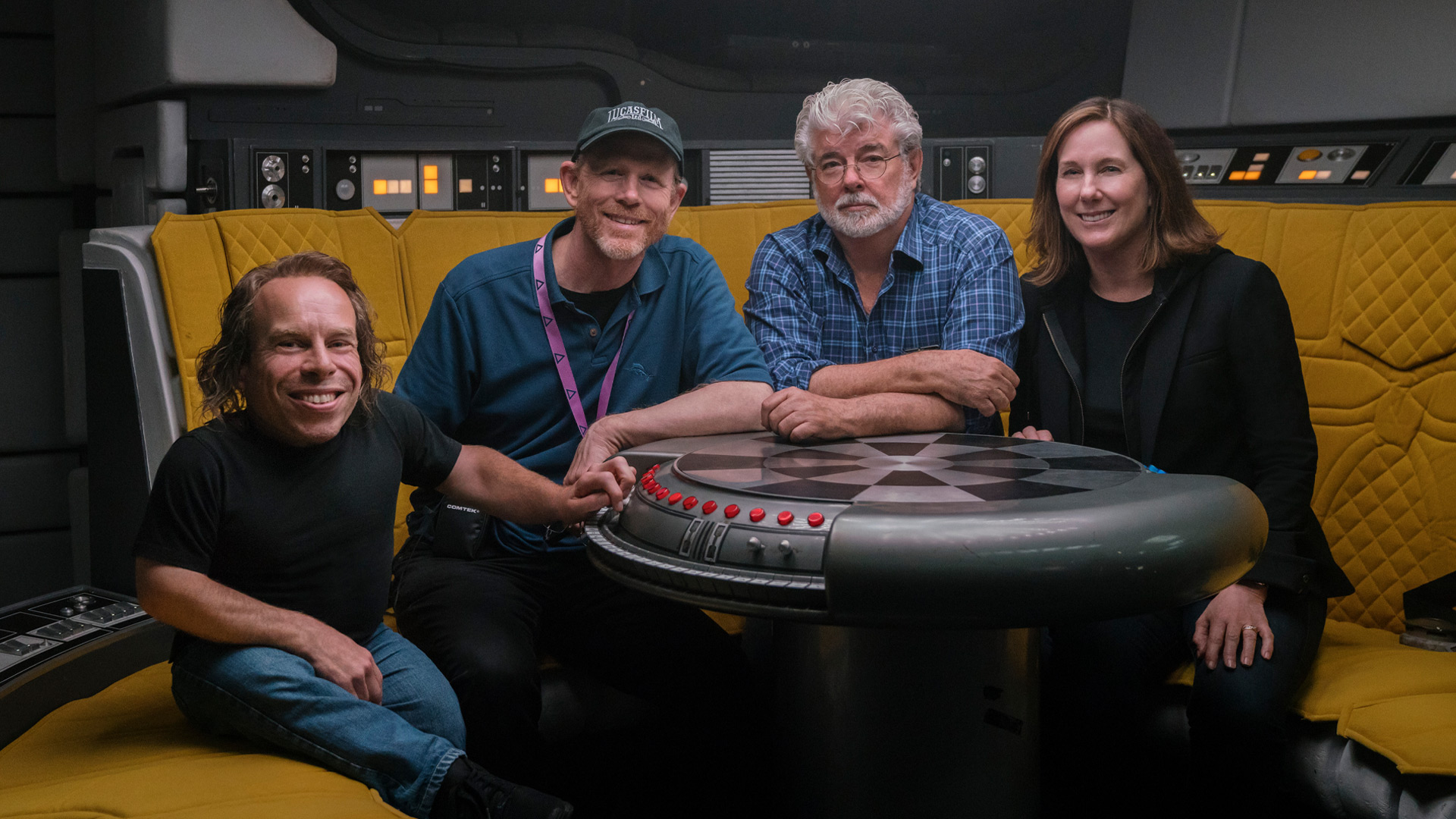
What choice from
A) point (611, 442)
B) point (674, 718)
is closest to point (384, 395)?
point (611, 442)

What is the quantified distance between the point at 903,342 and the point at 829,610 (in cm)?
112

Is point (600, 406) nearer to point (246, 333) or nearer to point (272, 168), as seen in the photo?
point (246, 333)

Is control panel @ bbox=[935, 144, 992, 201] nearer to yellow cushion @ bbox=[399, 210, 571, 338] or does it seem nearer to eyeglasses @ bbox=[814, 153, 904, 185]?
eyeglasses @ bbox=[814, 153, 904, 185]

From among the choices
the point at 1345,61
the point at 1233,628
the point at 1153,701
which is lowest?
the point at 1153,701

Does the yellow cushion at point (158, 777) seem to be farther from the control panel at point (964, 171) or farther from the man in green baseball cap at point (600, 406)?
the control panel at point (964, 171)

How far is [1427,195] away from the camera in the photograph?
2447 mm

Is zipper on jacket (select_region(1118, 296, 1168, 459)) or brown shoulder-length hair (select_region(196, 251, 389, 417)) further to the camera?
zipper on jacket (select_region(1118, 296, 1168, 459))

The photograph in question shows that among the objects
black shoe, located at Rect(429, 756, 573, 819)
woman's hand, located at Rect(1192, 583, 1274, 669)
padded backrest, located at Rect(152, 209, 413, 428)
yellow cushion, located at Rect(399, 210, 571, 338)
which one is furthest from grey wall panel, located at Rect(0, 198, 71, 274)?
woman's hand, located at Rect(1192, 583, 1274, 669)

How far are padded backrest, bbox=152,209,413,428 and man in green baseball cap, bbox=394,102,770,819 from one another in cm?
32

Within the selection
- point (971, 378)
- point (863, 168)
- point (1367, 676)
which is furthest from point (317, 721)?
point (1367, 676)

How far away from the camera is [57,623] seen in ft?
6.40

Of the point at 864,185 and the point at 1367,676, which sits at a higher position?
the point at 864,185

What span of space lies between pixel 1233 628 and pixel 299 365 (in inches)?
56.6

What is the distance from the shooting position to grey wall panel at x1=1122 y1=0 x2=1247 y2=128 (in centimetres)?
283
